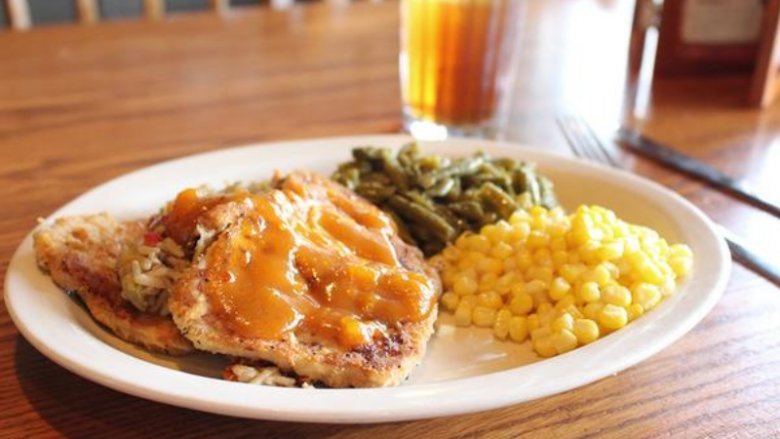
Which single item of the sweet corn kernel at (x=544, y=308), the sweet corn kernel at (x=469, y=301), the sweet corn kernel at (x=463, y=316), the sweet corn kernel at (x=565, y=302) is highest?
the sweet corn kernel at (x=565, y=302)

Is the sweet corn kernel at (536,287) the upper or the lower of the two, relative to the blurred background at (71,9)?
lower

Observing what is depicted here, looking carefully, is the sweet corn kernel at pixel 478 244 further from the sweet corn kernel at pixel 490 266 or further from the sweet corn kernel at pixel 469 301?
the sweet corn kernel at pixel 469 301

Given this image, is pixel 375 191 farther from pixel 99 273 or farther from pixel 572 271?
pixel 99 273

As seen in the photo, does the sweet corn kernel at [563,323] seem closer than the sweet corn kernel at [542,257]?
Yes

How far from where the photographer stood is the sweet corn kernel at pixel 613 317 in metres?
1.60

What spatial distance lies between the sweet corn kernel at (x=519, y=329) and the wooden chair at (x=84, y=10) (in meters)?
3.11

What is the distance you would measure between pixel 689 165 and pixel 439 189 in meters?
0.95

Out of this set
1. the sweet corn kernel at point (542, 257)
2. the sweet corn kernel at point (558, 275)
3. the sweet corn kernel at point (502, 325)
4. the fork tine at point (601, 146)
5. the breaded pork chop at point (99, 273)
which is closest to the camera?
the breaded pork chop at point (99, 273)

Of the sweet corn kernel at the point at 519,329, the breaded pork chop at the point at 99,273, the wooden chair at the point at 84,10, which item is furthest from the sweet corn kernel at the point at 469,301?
the wooden chair at the point at 84,10

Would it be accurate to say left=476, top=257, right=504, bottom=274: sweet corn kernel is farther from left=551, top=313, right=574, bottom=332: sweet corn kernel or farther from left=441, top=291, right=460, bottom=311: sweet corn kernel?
left=551, top=313, right=574, bottom=332: sweet corn kernel

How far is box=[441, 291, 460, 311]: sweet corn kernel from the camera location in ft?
6.02

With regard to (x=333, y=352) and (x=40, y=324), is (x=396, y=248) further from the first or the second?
(x=40, y=324)

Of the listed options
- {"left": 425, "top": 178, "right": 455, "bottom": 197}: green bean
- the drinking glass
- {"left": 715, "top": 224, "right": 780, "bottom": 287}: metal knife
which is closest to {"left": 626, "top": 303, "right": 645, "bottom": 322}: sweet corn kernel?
{"left": 715, "top": 224, "right": 780, "bottom": 287}: metal knife

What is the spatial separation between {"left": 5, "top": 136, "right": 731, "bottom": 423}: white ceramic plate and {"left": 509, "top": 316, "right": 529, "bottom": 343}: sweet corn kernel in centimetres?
2
